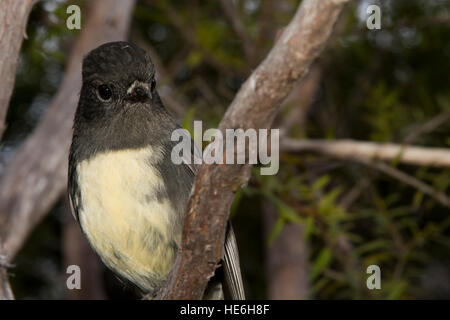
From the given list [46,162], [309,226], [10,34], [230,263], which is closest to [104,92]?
[10,34]

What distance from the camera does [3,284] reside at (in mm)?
2488

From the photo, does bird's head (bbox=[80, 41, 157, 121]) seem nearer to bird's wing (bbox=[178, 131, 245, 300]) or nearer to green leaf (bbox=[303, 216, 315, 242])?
bird's wing (bbox=[178, 131, 245, 300])

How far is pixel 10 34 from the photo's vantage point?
249 cm

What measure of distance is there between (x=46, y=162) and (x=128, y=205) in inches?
51.6

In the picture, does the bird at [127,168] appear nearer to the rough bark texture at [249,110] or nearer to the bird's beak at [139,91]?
the bird's beak at [139,91]

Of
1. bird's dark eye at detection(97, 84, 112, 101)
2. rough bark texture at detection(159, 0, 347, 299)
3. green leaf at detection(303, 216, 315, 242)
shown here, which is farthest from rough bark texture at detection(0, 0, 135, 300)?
rough bark texture at detection(159, 0, 347, 299)

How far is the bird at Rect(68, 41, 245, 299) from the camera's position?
2400 mm

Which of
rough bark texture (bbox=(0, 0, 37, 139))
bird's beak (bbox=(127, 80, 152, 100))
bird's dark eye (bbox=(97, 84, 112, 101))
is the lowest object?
bird's beak (bbox=(127, 80, 152, 100))

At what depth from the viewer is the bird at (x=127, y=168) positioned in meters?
2.40

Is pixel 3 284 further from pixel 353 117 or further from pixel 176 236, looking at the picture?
pixel 353 117

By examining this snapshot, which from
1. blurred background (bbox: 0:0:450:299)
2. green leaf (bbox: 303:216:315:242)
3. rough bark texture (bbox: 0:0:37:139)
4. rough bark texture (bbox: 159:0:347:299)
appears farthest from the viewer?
blurred background (bbox: 0:0:450:299)

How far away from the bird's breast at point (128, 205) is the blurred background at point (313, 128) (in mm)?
1031

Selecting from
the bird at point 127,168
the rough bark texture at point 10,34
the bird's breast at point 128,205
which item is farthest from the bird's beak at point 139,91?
the rough bark texture at point 10,34

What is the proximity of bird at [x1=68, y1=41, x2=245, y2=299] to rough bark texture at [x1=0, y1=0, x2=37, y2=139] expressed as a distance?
27cm
